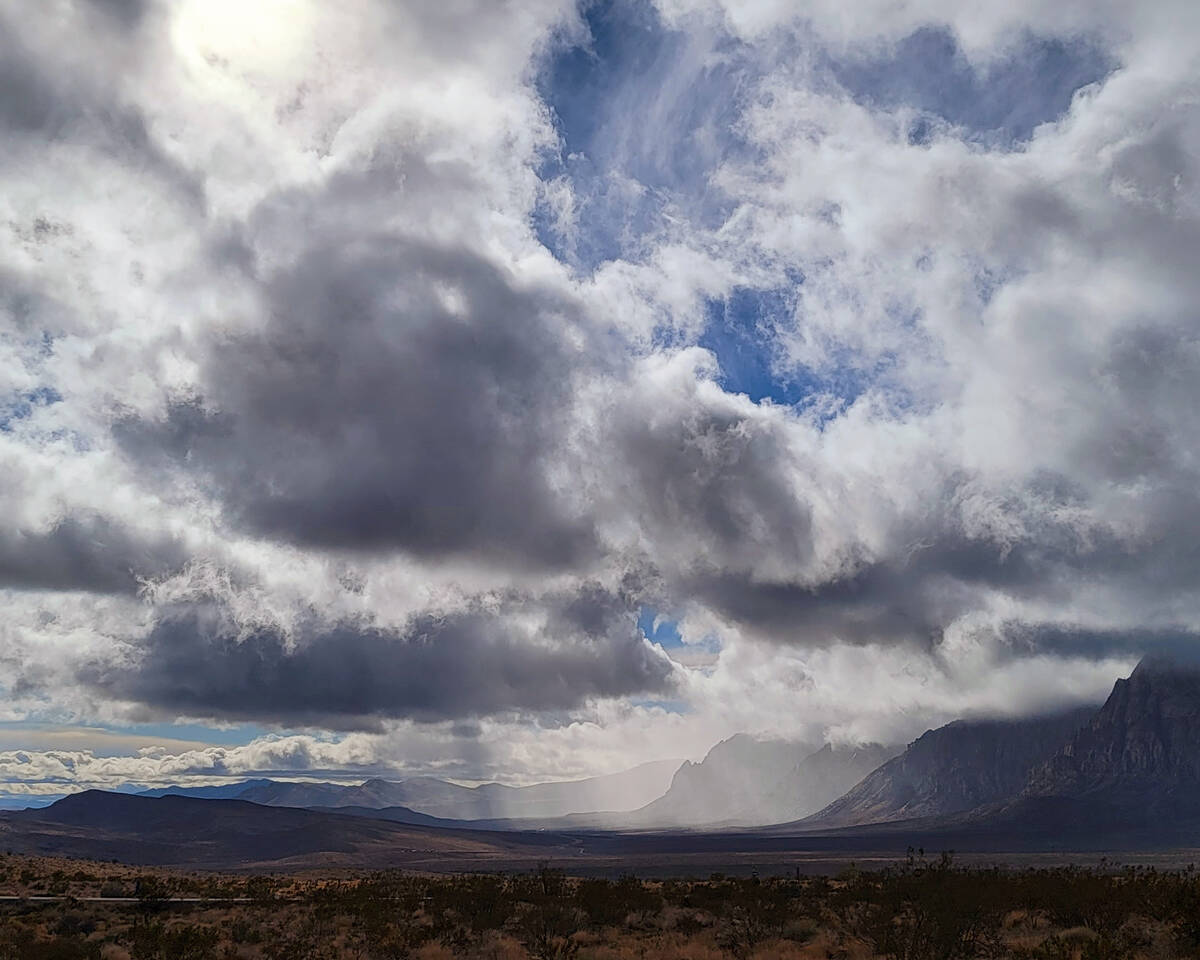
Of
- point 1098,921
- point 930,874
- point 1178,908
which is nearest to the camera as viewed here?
point 1178,908

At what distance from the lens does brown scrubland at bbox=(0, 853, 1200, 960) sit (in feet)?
107

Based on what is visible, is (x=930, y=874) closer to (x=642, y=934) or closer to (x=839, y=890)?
(x=839, y=890)

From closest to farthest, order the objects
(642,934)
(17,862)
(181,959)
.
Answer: (181,959) < (642,934) < (17,862)

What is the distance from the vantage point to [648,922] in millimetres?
42812

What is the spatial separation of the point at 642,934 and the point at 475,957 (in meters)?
8.92

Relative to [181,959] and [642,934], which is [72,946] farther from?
[642,934]

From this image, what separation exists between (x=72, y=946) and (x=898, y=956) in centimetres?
3048

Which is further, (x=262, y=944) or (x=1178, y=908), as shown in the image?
(x=262, y=944)

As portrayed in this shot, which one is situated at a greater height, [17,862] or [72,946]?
[72,946]

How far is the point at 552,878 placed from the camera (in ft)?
177

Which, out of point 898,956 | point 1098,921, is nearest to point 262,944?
point 898,956

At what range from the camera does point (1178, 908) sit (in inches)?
1362

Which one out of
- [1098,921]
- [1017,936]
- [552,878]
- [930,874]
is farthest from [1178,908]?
[552,878]

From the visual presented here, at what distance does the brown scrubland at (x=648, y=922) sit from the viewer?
3250cm
